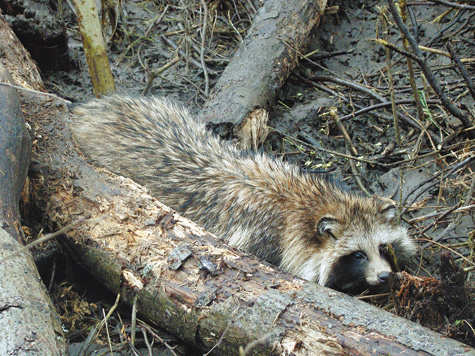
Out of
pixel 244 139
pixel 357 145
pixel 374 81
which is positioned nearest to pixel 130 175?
pixel 244 139

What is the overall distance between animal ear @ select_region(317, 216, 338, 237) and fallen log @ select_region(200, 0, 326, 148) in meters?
1.63

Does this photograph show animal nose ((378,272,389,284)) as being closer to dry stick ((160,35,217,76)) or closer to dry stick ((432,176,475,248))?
dry stick ((432,176,475,248))

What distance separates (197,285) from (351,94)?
379cm

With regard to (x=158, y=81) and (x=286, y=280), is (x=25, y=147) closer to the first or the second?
(x=286, y=280)

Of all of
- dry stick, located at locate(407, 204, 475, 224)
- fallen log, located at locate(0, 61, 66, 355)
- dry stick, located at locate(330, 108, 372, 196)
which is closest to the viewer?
fallen log, located at locate(0, 61, 66, 355)

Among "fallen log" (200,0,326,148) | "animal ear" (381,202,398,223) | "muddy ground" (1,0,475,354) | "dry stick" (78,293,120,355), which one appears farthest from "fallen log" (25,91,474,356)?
"fallen log" (200,0,326,148)

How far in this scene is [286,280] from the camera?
2.90 metres

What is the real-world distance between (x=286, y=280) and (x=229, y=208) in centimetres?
113

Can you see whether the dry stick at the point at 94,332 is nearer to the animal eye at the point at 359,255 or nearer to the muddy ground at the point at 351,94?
the muddy ground at the point at 351,94

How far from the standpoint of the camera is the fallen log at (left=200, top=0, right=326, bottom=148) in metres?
5.13

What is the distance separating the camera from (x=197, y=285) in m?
2.88

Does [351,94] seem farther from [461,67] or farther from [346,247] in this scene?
[346,247]

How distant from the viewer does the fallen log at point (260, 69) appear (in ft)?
16.8

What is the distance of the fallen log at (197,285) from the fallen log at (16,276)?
40 cm
